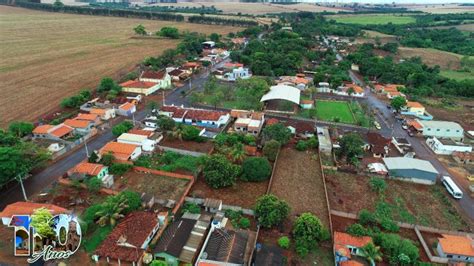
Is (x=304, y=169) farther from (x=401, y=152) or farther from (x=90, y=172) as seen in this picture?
(x=90, y=172)

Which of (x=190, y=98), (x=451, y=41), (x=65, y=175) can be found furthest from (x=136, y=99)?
(x=451, y=41)

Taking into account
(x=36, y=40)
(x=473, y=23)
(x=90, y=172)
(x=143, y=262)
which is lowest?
(x=143, y=262)

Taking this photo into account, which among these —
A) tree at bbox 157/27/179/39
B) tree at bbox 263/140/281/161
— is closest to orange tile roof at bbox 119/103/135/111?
tree at bbox 263/140/281/161

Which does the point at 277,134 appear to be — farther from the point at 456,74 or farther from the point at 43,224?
the point at 456,74

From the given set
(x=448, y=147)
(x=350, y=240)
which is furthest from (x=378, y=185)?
(x=448, y=147)

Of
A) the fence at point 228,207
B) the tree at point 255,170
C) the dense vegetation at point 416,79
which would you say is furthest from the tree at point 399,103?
the fence at point 228,207

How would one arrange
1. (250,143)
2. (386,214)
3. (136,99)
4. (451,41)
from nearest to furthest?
(386,214), (250,143), (136,99), (451,41)

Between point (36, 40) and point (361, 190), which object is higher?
point (36, 40)
